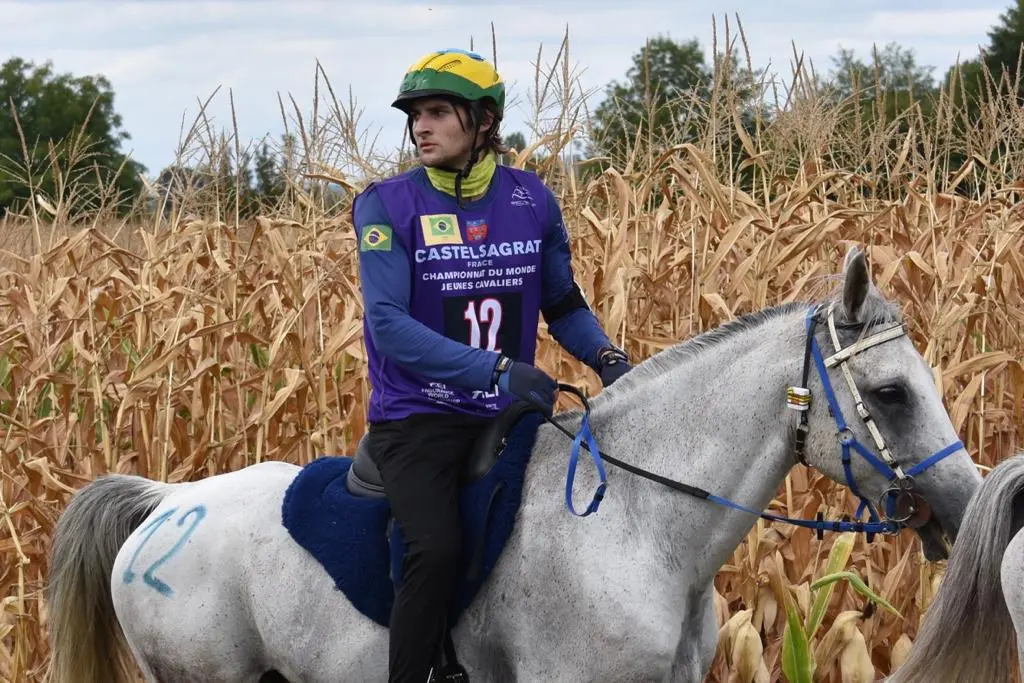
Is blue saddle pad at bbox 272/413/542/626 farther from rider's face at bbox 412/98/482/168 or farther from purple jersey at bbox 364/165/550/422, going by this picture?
rider's face at bbox 412/98/482/168

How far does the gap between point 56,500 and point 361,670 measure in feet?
7.93

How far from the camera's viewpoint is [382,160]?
6645mm

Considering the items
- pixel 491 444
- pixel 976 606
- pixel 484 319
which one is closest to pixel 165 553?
pixel 491 444

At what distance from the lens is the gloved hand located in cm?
353

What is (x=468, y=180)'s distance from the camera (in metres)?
4.00

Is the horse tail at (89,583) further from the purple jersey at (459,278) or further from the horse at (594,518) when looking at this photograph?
the purple jersey at (459,278)

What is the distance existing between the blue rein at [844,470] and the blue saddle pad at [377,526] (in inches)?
6.6

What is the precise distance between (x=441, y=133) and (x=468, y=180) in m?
0.17

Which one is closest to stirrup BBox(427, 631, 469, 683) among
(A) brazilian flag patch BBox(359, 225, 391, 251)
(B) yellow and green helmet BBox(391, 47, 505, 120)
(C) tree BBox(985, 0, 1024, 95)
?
(A) brazilian flag patch BBox(359, 225, 391, 251)

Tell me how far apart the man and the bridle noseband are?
2.33 feet

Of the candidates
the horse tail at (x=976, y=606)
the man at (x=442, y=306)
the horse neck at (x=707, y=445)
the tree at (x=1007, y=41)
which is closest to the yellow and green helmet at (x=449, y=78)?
the man at (x=442, y=306)

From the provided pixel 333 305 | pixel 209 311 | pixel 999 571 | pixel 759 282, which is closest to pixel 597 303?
pixel 759 282

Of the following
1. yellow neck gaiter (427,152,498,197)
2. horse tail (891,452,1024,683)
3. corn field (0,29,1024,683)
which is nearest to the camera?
horse tail (891,452,1024,683)

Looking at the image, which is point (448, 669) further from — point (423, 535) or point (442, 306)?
point (442, 306)
